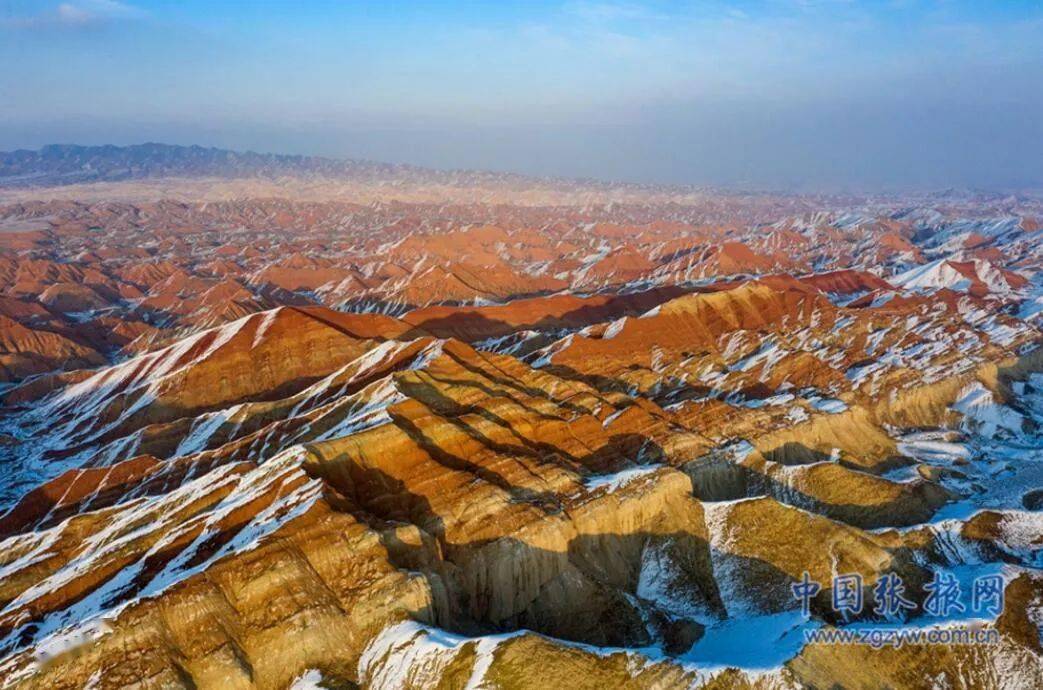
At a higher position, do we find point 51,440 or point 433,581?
point 433,581

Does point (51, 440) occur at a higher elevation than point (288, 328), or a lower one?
lower

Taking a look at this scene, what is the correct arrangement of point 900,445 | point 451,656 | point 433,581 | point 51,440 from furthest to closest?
point 51,440
point 900,445
point 433,581
point 451,656

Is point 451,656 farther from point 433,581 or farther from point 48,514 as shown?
point 48,514

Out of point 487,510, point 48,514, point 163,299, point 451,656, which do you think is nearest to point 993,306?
point 487,510

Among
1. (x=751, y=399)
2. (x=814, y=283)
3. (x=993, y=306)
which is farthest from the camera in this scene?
(x=814, y=283)

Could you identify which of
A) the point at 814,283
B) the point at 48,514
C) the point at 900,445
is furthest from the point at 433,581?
the point at 814,283

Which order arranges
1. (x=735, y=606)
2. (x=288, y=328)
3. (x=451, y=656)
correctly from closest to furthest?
(x=451, y=656) → (x=735, y=606) → (x=288, y=328)

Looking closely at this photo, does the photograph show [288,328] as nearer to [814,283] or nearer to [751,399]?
[751,399]

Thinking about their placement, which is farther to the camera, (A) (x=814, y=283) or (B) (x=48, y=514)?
(A) (x=814, y=283)

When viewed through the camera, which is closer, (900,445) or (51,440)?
(900,445)
